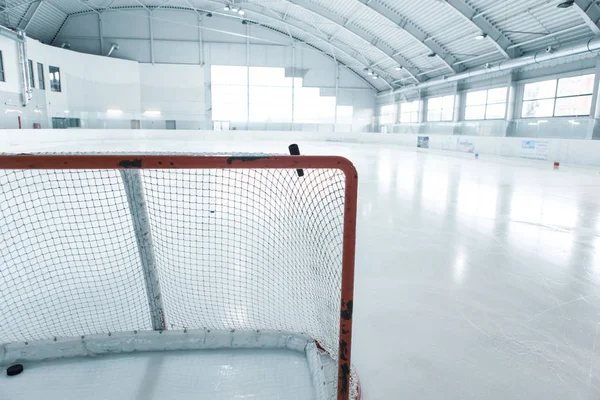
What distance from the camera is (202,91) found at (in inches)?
1423

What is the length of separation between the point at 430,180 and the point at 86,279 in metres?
9.28

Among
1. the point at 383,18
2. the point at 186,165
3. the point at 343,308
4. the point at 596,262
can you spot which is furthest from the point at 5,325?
the point at 383,18

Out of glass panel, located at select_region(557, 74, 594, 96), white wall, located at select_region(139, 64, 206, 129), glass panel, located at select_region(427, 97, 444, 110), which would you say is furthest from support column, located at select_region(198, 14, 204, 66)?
glass panel, located at select_region(557, 74, 594, 96)

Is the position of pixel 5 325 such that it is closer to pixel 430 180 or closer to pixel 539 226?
pixel 539 226

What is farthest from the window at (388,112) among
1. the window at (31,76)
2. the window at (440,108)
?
the window at (31,76)

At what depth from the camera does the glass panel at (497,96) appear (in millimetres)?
25164

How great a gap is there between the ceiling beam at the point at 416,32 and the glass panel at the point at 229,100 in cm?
1509

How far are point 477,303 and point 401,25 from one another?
86.4 ft

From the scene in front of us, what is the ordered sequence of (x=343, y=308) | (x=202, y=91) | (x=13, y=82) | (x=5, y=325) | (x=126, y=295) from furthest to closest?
(x=202, y=91)
(x=13, y=82)
(x=126, y=295)
(x=5, y=325)
(x=343, y=308)

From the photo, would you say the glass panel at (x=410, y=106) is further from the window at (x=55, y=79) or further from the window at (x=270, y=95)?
the window at (x=55, y=79)

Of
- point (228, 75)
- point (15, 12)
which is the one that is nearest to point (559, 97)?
point (228, 75)

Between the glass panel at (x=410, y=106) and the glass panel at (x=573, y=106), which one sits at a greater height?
the glass panel at (x=410, y=106)

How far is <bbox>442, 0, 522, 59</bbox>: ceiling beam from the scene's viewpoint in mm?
21203

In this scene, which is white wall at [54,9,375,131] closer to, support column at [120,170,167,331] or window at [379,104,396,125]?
window at [379,104,396,125]
